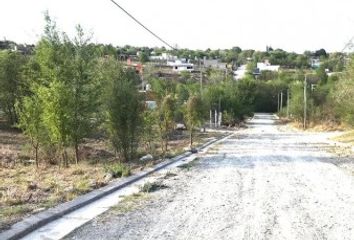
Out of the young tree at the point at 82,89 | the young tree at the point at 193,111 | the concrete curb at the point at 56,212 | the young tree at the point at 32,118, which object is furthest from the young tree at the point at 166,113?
the concrete curb at the point at 56,212

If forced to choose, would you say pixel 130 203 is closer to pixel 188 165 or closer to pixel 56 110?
pixel 188 165

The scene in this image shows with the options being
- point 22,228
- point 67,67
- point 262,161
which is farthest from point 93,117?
point 22,228

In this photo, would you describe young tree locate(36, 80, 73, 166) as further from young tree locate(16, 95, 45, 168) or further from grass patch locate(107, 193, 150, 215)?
grass patch locate(107, 193, 150, 215)

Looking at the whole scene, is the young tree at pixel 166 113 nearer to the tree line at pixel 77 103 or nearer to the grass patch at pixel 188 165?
the tree line at pixel 77 103

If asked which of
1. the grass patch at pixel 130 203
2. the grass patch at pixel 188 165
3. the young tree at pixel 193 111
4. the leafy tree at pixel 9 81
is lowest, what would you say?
the grass patch at pixel 188 165

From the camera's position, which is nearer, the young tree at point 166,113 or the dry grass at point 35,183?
the dry grass at point 35,183

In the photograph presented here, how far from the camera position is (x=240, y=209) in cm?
920

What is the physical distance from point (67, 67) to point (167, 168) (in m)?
7.18

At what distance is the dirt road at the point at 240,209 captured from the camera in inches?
290

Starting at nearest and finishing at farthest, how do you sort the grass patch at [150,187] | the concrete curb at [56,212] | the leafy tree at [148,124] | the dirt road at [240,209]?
1. the concrete curb at [56,212]
2. the dirt road at [240,209]
3. the grass patch at [150,187]
4. the leafy tree at [148,124]

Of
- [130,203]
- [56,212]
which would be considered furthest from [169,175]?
[56,212]

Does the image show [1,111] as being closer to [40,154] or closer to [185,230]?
[40,154]

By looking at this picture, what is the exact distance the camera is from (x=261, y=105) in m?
132

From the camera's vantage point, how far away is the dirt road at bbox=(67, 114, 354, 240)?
7.38 meters
